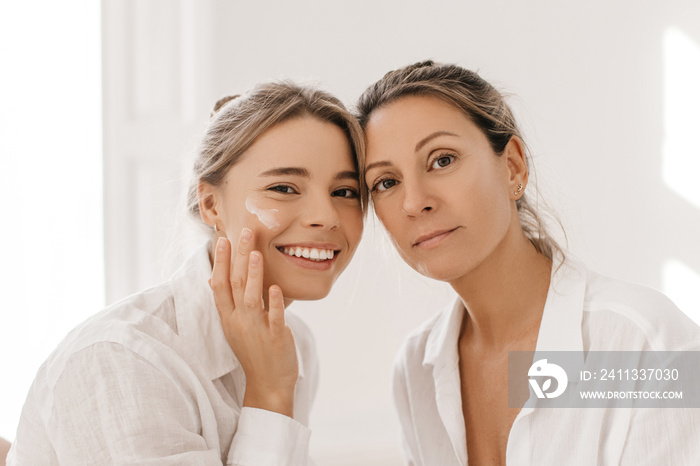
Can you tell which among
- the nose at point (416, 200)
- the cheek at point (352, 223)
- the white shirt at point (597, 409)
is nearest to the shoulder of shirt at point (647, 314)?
the white shirt at point (597, 409)

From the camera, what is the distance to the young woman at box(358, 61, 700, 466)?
1268mm

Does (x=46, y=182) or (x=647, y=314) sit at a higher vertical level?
(x=46, y=182)

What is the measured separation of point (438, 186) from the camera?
54.6 inches

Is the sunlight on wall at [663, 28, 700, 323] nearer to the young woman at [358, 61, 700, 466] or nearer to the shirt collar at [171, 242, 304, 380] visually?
the young woman at [358, 61, 700, 466]

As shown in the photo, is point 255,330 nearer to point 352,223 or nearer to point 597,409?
point 352,223

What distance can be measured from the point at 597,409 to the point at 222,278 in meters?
0.75

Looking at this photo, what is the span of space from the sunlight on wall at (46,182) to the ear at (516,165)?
5.37ft

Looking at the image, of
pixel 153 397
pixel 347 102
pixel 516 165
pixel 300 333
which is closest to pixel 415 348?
pixel 300 333

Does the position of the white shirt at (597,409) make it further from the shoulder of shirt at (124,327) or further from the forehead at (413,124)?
the shoulder of shirt at (124,327)

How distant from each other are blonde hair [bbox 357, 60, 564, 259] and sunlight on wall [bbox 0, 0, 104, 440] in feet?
4.66

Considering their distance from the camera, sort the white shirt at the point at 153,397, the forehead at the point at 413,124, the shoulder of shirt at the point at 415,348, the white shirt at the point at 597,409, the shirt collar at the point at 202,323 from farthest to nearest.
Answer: the shoulder of shirt at the point at 415,348, the forehead at the point at 413,124, the shirt collar at the point at 202,323, the white shirt at the point at 597,409, the white shirt at the point at 153,397

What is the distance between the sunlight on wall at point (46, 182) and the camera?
2.44 meters

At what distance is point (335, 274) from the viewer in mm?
1440

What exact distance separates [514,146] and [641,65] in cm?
146
